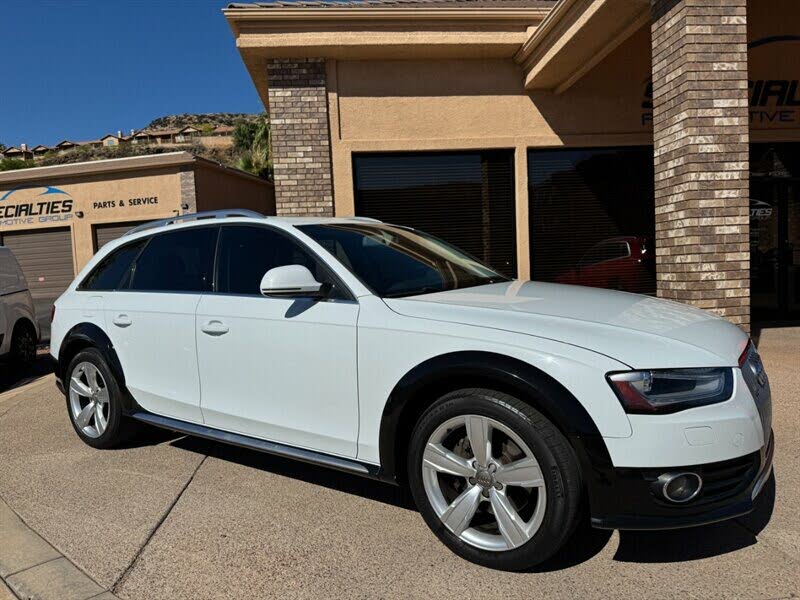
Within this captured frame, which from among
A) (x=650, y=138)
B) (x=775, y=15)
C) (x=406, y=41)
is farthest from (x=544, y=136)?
(x=775, y=15)

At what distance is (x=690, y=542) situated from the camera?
112 inches

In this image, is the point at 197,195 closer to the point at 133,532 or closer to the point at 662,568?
the point at 133,532

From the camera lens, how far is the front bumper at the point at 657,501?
2350mm

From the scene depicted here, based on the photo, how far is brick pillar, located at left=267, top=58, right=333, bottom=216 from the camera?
27.3 ft

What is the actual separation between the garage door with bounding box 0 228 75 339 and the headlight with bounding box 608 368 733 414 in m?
17.8

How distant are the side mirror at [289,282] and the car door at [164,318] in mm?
922

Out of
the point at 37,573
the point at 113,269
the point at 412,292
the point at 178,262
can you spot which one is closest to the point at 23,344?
the point at 113,269

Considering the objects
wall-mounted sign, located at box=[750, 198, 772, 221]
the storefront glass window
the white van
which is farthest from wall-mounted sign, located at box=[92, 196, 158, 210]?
wall-mounted sign, located at box=[750, 198, 772, 221]

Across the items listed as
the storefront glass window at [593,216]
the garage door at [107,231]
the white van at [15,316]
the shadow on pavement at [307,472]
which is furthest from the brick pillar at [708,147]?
the garage door at [107,231]

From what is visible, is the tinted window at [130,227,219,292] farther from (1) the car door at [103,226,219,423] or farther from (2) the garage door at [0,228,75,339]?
(2) the garage door at [0,228,75,339]

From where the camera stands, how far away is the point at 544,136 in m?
8.84

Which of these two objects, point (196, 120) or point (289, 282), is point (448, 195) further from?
point (196, 120)

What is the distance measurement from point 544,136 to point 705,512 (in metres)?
7.24

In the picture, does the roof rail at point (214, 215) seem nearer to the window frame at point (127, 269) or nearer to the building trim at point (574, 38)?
the window frame at point (127, 269)
